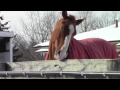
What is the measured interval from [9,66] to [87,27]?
41.6 m

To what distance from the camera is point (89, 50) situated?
7367 mm

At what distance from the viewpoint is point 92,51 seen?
7398 millimetres

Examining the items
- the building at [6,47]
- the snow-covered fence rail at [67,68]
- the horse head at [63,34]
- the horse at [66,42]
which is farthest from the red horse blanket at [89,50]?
the building at [6,47]

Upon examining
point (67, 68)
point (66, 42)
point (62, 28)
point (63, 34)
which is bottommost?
point (67, 68)

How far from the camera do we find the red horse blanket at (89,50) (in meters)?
6.57

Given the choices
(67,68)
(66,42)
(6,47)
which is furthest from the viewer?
(6,47)

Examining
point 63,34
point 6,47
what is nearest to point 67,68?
point 63,34

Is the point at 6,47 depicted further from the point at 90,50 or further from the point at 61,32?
the point at 61,32

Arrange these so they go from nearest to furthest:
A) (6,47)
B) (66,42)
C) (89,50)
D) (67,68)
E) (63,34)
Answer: (67,68), (66,42), (63,34), (89,50), (6,47)

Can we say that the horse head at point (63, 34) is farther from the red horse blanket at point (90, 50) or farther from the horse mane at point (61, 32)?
the red horse blanket at point (90, 50)

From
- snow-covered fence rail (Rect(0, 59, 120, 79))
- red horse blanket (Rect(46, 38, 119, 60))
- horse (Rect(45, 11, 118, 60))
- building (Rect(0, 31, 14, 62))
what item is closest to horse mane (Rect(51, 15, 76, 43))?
horse (Rect(45, 11, 118, 60))

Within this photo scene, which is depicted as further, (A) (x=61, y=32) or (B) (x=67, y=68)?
(A) (x=61, y=32)
